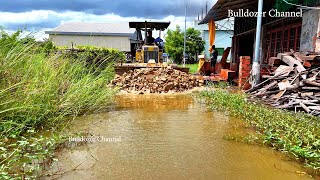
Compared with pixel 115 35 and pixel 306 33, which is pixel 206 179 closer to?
pixel 306 33

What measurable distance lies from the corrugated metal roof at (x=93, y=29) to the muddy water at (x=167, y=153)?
22385 mm

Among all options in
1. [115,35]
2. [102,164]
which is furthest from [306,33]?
[115,35]

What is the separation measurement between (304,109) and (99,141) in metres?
4.55

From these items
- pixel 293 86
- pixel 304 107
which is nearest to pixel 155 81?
pixel 293 86

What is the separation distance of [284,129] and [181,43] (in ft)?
99.1

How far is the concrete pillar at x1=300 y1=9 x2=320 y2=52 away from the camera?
9195mm

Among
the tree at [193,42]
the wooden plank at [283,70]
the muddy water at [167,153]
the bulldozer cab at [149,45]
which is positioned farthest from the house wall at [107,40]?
the muddy water at [167,153]

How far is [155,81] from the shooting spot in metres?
11.8

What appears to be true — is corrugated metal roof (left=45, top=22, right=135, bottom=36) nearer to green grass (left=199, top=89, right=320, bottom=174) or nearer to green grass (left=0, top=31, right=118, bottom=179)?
green grass (left=0, top=31, right=118, bottom=179)

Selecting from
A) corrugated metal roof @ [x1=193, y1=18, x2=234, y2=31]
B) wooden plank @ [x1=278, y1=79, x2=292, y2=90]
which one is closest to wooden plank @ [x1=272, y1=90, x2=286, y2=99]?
wooden plank @ [x1=278, y1=79, x2=292, y2=90]

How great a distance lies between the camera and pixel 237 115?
22.4ft

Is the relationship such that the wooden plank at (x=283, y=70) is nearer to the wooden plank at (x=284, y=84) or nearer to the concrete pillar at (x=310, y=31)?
the wooden plank at (x=284, y=84)

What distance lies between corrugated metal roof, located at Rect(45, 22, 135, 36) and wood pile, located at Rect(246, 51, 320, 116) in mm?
20648

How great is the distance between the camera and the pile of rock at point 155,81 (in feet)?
38.1
